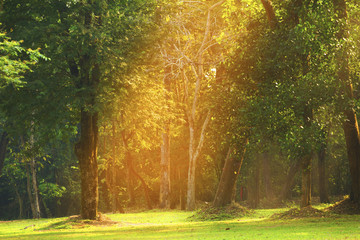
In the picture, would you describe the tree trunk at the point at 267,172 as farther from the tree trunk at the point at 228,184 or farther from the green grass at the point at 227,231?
the green grass at the point at 227,231

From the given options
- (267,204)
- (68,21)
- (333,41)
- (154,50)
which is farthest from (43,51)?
(267,204)

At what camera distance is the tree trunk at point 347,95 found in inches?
876

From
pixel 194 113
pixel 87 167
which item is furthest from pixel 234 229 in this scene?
pixel 194 113

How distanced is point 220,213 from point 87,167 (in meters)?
8.08

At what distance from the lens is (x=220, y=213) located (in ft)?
103

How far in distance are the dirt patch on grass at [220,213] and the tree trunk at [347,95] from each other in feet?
25.3

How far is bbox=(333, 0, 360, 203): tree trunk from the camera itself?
2225 centimetres

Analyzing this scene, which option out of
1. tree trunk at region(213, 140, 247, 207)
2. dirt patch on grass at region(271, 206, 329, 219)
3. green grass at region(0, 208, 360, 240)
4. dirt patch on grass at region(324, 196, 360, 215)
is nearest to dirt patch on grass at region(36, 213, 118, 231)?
green grass at region(0, 208, 360, 240)

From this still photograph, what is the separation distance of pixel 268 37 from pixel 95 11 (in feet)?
28.6

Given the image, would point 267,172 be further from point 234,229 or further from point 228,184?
point 234,229

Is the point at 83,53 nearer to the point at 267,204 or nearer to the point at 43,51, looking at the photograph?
the point at 43,51

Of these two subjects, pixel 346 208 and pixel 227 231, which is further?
pixel 346 208

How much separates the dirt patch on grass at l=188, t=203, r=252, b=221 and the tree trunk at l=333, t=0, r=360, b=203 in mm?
7720

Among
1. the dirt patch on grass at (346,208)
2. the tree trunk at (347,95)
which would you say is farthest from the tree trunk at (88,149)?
the dirt patch on grass at (346,208)
